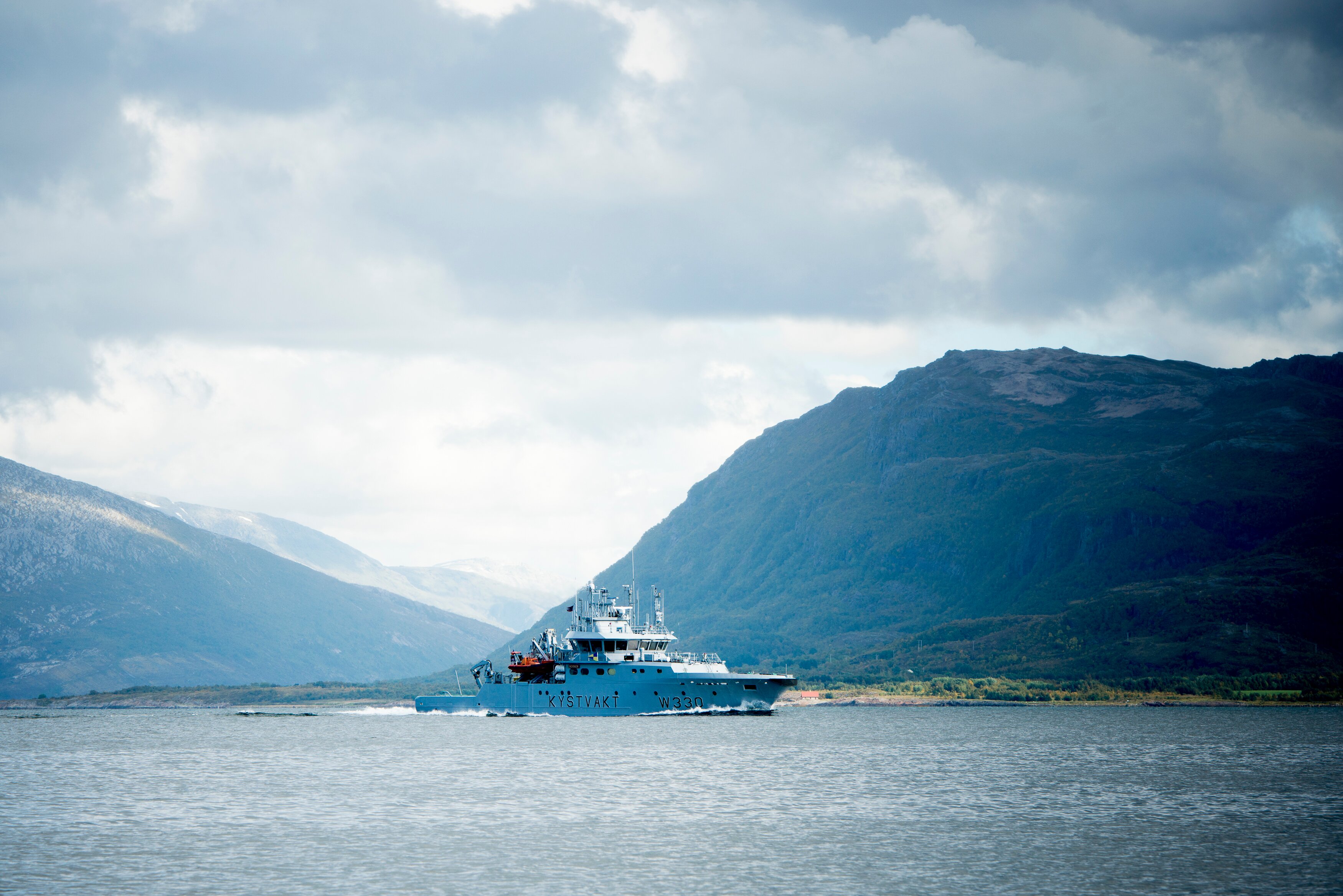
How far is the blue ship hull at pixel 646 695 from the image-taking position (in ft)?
491

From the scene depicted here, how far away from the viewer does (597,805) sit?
73562 millimetres

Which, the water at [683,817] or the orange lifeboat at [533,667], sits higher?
the orange lifeboat at [533,667]

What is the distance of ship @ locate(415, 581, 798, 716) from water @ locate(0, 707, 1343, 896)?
19384 millimetres

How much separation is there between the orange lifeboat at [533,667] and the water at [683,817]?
25.6m

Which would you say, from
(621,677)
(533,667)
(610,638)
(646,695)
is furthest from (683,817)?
(533,667)

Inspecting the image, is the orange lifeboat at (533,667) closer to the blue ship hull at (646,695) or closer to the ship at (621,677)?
the ship at (621,677)

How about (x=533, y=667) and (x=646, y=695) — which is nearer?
(x=646, y=695)

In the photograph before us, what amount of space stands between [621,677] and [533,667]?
14.2 meters

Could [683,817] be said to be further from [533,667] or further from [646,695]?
[533,667]

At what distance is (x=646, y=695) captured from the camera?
494ft

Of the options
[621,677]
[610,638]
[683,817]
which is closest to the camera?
[683,817]

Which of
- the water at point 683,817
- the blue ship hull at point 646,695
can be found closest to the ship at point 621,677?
the blue ship hull at point 646,695

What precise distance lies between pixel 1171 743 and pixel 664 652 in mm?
61456

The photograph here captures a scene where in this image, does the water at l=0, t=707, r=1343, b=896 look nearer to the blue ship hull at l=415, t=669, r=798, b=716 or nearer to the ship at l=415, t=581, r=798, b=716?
the blue ship hull at l=415, t=669, r=798, b=716
